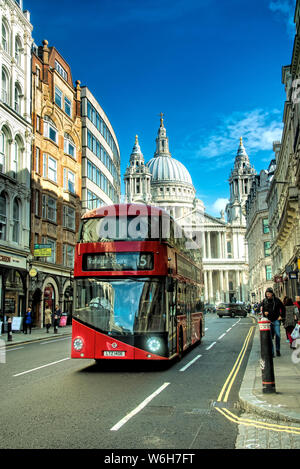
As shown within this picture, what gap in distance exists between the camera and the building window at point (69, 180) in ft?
128

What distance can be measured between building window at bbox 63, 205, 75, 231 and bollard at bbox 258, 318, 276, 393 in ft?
102

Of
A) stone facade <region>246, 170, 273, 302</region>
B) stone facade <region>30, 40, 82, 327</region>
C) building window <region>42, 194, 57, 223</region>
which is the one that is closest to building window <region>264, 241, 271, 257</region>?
stone facade <region>246, 170, 273, 302</region>

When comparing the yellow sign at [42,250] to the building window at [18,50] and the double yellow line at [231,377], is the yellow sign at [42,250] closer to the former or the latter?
the building window at [18,50]

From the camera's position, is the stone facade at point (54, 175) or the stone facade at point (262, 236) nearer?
the stone facade at point (54, 175)

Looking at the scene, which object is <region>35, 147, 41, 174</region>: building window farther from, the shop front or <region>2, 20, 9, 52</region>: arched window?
<region>2, 20, 9, 52</region>: arched window

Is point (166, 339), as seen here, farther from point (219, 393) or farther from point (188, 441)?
point (188, 441)

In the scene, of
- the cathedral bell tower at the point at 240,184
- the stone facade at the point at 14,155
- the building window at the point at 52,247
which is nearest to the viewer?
the stone facade at the point at 14,155

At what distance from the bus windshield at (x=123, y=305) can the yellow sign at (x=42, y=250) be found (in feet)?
63.4

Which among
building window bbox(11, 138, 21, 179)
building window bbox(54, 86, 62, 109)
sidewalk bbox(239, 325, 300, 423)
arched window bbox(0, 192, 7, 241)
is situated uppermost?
building window bbox(54, 86, 62, 109)

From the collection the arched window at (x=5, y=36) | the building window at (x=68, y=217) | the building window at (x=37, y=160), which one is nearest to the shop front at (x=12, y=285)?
the building window at (x=37, y=160)

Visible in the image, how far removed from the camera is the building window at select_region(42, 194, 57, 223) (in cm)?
3503

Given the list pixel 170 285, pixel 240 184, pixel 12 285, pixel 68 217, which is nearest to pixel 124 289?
pixel 170 285
